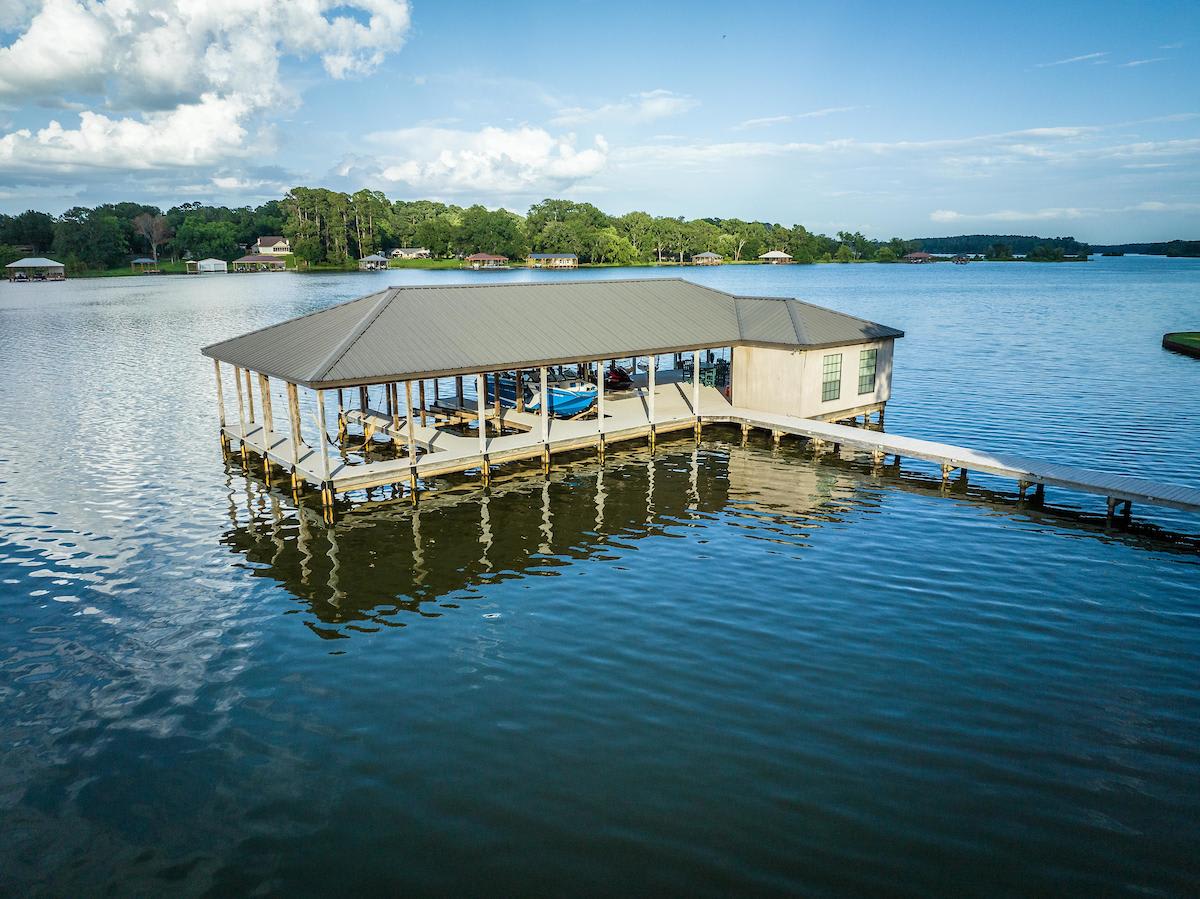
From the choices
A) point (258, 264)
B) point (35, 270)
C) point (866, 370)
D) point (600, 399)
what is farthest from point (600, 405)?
point (258, 264)

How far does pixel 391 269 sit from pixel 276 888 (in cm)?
19756

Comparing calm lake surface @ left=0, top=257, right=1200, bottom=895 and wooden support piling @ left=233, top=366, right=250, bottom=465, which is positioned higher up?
wooden support piling @ left=233, top=366, right=250, bottom=465

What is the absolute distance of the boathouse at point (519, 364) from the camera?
25672 millimetres

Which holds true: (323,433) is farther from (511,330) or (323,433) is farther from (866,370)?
(866,370)

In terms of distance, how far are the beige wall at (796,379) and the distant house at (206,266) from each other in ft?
576

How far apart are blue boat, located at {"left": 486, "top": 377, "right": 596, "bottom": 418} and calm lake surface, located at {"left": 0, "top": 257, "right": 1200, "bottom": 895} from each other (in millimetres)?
4709

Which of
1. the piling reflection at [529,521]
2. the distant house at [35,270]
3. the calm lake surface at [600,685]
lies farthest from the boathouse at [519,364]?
the distant house at [35,270]

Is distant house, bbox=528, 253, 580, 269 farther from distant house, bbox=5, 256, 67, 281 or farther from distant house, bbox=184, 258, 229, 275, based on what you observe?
distant house, bbox=5, 256, 67, 281

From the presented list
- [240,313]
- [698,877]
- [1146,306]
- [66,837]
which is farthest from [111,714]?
[1146,306]

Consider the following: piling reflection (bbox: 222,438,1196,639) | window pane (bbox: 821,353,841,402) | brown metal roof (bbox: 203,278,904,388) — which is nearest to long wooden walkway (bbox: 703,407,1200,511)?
piling reflection (bbox: 222,438,1196,639)

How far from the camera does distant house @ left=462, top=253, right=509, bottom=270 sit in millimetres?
191750

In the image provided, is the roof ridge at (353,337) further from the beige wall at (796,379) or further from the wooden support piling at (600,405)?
the beige wall at (796,379)

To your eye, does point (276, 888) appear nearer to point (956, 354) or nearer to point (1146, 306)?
point (956, 354)

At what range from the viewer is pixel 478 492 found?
27.4m
